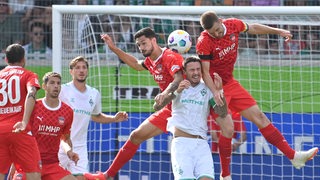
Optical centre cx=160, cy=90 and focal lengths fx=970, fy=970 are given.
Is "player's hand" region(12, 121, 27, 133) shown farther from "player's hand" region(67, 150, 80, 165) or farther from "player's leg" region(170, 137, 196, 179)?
"player's leg" region(170, 137, 196, 179)

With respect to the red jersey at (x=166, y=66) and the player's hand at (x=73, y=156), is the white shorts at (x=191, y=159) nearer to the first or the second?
the red jersey at (x=166, y=66)

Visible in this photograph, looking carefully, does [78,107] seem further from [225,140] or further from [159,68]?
[225,140]

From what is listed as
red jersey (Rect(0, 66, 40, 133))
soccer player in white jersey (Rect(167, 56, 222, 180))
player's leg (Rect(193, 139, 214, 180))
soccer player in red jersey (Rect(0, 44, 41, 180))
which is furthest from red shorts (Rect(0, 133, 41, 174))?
player's leg (Rect(193, 139, 214, 180))

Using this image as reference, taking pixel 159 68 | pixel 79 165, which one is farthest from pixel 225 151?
pixel 79 165

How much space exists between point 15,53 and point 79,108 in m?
1.22

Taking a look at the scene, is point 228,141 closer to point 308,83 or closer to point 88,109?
point 88,109

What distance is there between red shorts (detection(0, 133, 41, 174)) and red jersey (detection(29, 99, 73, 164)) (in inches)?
7.7

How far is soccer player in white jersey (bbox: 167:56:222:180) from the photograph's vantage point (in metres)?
9.82

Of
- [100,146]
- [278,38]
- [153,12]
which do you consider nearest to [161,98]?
[153,12]

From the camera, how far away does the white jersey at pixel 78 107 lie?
11227mm

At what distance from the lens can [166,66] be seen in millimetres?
10367

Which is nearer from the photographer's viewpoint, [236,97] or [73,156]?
[73,156]

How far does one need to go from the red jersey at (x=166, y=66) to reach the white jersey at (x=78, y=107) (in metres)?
1.02

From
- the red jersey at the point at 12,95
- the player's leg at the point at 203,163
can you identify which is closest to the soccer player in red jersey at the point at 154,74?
the player's leg at the point at 203,163
